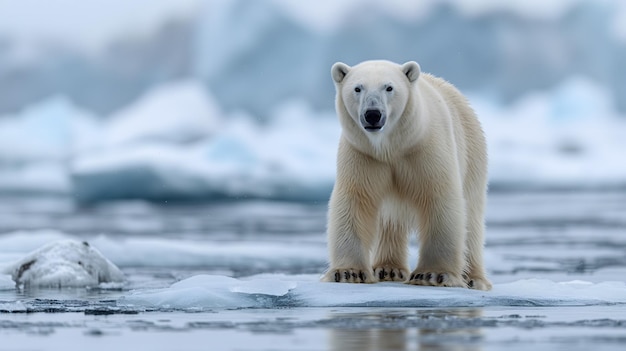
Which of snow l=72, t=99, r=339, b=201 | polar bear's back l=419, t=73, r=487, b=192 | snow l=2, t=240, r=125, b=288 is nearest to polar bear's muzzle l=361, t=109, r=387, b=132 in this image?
polar bear's back l=419, t=73, r=487, b=192

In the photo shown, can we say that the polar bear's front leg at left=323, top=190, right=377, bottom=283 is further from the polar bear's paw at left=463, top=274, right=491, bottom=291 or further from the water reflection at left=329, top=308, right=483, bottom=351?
the water reflection at left=329, top=308, right=483, bottom=351

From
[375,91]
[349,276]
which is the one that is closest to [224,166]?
[349,276]

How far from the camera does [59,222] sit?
14.7m

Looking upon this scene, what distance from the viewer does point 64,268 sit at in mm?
5941

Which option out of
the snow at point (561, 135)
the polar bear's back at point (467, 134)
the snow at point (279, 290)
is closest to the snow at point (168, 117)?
the snow at point (561, 135)

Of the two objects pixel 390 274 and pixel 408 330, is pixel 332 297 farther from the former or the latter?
pixel 390 274

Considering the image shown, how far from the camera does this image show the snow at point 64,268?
5.89 metres

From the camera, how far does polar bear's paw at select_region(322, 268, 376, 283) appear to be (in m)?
4.97

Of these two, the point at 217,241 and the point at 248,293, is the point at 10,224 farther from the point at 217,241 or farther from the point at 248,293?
the point at 248,293

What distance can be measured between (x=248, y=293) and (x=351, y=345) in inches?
57.1

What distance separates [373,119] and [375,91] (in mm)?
205

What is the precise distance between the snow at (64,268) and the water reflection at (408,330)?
2197 millimetres

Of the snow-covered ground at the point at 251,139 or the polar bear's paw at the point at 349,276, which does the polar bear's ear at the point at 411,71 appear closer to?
the polar bear's paw at the point at 349,276

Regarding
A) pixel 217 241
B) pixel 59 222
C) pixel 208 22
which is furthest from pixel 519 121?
pixel 217 241
